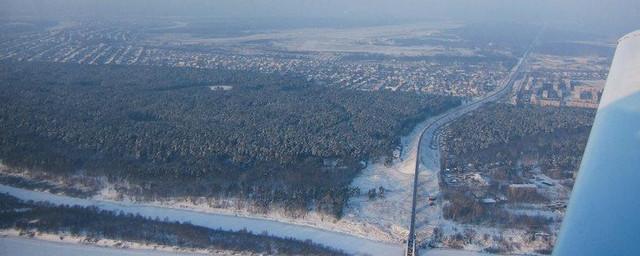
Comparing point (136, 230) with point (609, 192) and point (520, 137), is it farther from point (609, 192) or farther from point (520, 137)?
point (520, 137)

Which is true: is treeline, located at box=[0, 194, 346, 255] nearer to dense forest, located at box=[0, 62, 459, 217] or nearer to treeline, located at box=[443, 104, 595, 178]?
dense forest, located at box=[0, 62, 459, 217]

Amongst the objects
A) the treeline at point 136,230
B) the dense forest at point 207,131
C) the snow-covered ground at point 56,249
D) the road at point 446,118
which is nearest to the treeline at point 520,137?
the road at point 446,118

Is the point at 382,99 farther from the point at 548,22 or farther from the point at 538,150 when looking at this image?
the point at 548,22

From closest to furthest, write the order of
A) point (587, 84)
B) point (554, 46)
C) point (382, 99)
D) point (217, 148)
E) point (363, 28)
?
1. point (217, 148)
2. point (382, 99)
3. point (587, 84)
4. point (554, 46)
5. point (363, 28)

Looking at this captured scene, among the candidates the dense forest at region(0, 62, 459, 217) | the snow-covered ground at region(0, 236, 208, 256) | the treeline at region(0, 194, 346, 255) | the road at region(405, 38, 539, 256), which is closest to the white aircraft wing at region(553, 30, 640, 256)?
the road at region(405, 38, 539, 256)

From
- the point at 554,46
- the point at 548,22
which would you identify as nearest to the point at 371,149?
the point at 554,46
